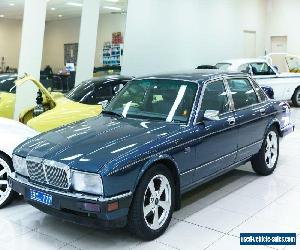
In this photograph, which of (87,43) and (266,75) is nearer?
(87,43)

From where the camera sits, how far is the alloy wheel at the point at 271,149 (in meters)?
5.41

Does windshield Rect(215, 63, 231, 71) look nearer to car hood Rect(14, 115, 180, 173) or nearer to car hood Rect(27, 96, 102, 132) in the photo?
car hood Rect(27, 96, 102, 132)

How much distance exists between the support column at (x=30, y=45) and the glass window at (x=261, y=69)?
563cm

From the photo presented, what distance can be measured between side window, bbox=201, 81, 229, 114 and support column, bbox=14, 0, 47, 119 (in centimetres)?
496

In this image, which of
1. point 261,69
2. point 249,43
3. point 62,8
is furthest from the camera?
point 249,43

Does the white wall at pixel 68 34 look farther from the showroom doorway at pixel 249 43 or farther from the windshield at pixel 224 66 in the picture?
the showroom doorway at pixel 249 43

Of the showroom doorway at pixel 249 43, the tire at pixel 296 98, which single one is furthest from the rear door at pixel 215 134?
the showroom doorway at pixel 249 43

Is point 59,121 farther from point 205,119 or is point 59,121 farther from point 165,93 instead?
point 205,119

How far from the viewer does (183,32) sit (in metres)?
12.2

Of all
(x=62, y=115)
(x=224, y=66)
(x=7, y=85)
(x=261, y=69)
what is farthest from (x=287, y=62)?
(x=62, y=115)

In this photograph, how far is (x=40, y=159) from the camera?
3.46 metres

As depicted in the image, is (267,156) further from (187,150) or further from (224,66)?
(224,66)

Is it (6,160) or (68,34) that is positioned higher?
(68,34)

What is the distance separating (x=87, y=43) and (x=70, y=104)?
3804mm
